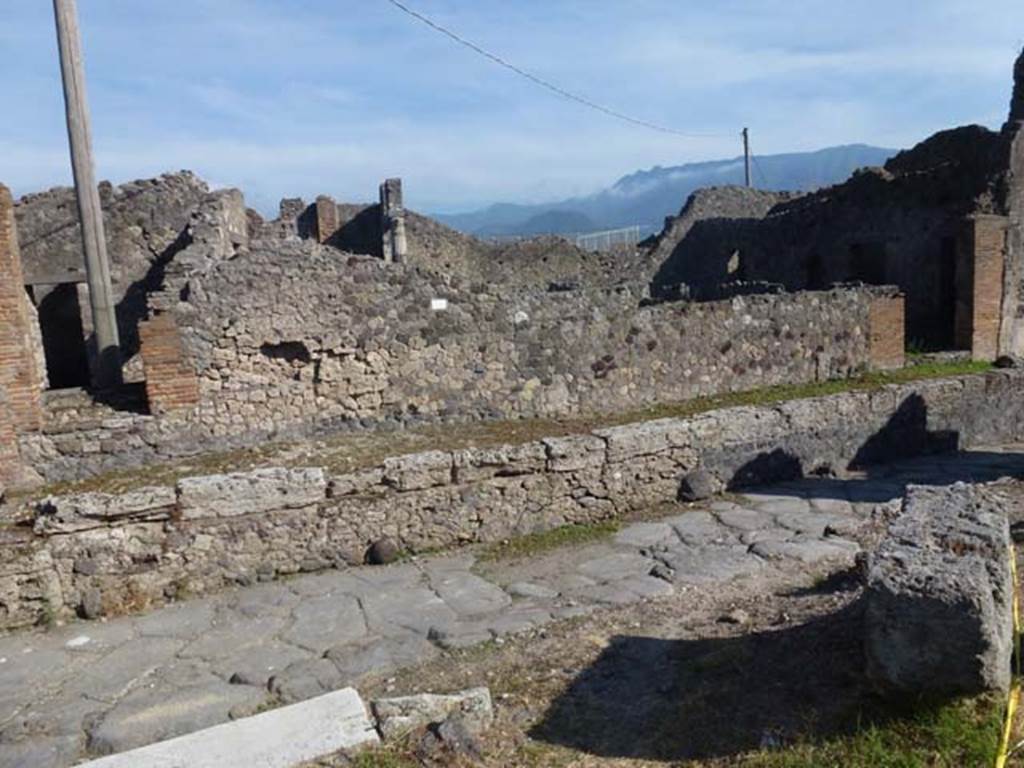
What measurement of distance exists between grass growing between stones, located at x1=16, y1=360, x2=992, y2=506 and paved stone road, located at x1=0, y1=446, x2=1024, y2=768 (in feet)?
3.20

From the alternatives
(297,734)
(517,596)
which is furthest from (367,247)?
(297,734)

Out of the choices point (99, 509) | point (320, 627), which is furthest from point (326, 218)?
point (320, 627)

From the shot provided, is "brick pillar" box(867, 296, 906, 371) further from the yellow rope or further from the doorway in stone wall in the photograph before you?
the doorway in stone wall

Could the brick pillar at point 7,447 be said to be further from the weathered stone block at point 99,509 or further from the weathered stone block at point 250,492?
the weathered stone block at point 250,492

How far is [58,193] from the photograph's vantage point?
1177cm

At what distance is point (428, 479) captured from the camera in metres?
5.66

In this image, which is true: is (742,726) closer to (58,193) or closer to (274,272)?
(274,272)

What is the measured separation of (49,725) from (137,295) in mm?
9002

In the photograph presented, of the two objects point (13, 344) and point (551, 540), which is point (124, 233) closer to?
point (13, 344)

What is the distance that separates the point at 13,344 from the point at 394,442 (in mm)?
A: 2758

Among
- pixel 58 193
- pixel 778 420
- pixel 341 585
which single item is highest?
pixel 58 193

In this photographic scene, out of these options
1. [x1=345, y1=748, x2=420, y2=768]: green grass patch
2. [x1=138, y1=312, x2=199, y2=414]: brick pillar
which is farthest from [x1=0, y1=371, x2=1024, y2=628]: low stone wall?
[x1=345, y1=748, x2=420, y2=768]: green grass patch

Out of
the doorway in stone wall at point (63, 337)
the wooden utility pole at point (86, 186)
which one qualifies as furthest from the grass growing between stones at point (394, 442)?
the doorway in stone wall at point (63, 337)

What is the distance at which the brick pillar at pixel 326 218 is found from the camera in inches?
801
